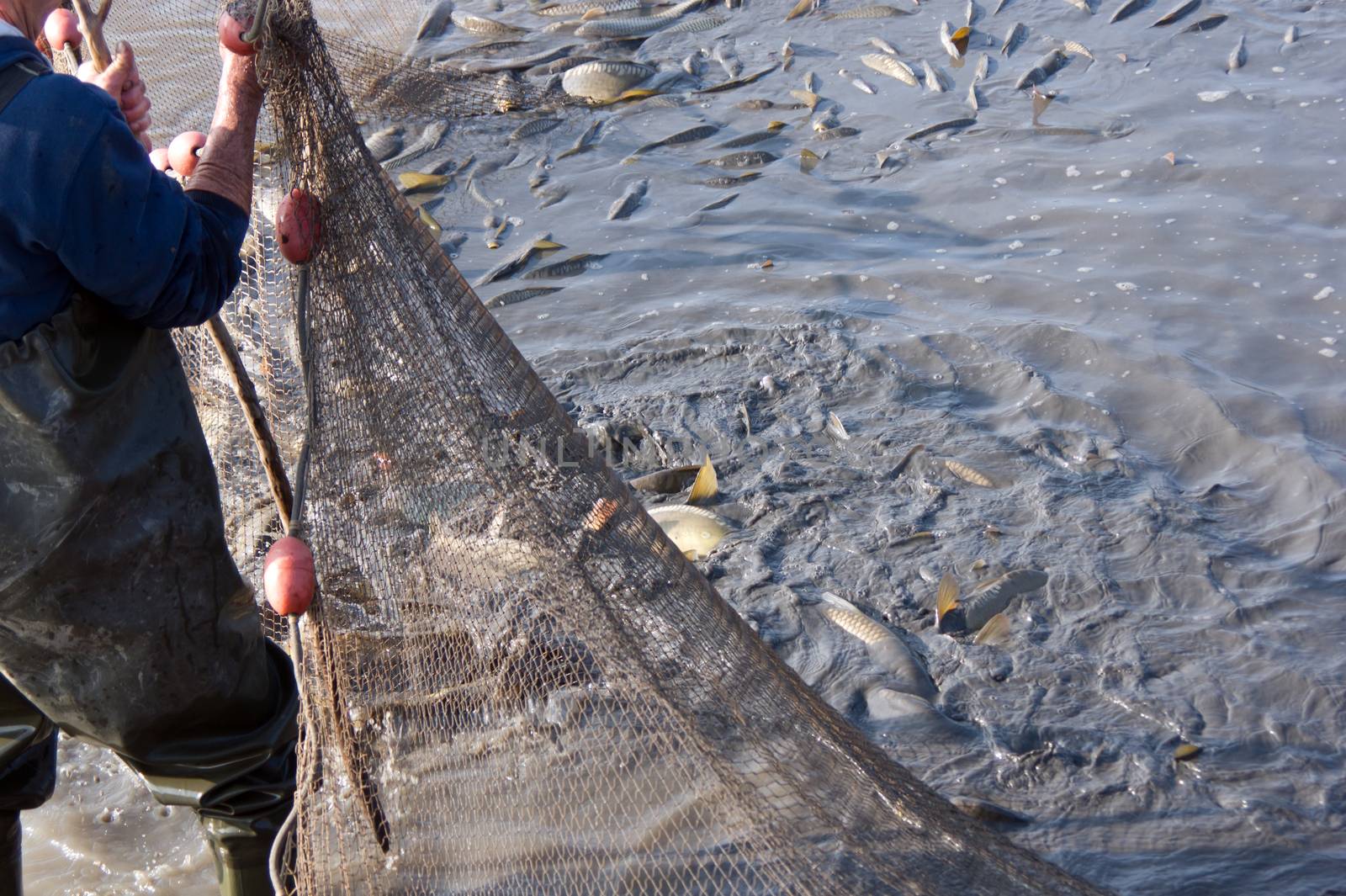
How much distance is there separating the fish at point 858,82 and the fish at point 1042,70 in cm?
97

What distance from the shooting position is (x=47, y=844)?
343cm

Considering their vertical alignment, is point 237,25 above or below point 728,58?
above

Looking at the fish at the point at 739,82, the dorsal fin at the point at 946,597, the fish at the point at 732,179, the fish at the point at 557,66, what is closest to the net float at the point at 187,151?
the dorsal fin at the point at 946,597

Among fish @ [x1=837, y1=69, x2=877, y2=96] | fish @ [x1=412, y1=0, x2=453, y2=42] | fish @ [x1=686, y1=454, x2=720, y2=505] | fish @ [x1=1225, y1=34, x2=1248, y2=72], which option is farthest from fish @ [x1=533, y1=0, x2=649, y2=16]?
fish @ [x1=686, y1=454, x2=720, y2=505]

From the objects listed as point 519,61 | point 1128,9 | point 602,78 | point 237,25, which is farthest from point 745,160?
point 237,25

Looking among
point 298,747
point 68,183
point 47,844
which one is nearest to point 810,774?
point 298,747

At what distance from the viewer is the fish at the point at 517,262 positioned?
629 cm

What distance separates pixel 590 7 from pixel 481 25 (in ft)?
3.11

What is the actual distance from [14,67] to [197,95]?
619cm

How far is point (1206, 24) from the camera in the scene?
7.55 m

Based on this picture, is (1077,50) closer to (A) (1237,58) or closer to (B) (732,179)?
(A) (1237,58)

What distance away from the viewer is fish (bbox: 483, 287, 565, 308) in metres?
6.08

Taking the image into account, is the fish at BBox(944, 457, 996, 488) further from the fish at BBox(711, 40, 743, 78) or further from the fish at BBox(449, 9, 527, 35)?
the fish at BBox(449, 9, 527, 35)

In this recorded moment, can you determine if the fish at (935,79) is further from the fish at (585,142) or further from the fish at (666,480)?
the fish at (666,480)
